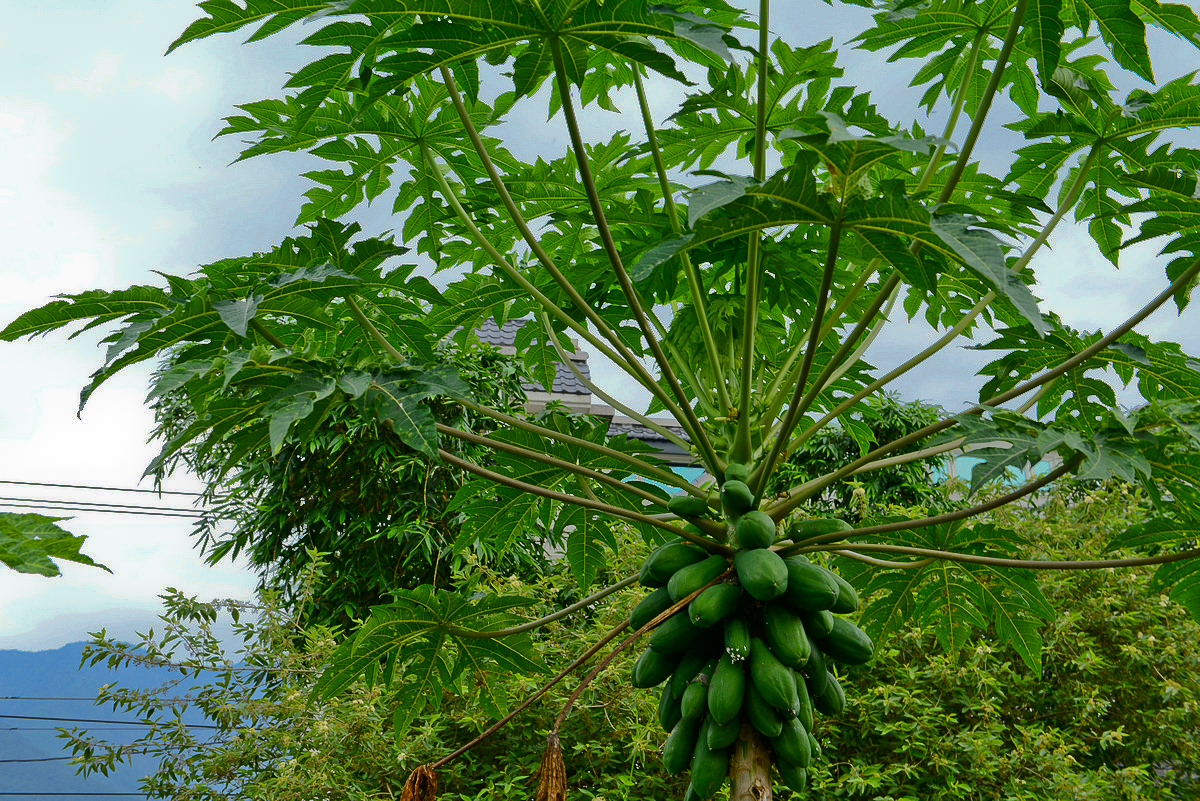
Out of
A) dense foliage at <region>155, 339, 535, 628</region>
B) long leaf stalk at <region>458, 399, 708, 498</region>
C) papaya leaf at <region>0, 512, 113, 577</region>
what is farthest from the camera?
dense foliage at <region>155, 339, 535, 628</region>

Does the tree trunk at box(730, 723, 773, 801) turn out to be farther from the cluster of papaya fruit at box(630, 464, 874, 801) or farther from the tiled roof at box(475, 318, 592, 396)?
the tiled roof at box(475, 318, 592, 396)

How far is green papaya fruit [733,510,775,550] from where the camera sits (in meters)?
1.83

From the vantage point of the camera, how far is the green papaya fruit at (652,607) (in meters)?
1.92

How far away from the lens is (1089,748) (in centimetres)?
457

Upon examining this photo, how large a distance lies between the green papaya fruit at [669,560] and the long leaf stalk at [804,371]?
0.62 feet

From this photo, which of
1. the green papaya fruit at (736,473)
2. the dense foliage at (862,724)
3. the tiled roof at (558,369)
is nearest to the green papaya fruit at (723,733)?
the green papaya fruit at (736,473)

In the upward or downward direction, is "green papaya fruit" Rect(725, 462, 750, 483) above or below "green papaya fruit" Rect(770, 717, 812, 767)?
above

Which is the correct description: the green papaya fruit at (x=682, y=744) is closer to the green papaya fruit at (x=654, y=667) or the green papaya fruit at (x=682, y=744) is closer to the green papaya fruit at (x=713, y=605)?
the green papaya fruit at (x=654, y=667)

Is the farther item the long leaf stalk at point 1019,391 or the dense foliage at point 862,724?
the dense foliage at point 862,724

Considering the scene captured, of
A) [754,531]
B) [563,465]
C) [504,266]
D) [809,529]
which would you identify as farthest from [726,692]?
[504,266]

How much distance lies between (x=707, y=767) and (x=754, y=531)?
467mm

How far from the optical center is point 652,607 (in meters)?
1.93

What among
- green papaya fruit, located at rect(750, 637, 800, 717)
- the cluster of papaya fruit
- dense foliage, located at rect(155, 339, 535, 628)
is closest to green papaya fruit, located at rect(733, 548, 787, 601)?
the cluster of papaya fruit

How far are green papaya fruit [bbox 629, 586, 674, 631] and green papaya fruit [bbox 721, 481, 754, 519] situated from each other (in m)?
0.23
